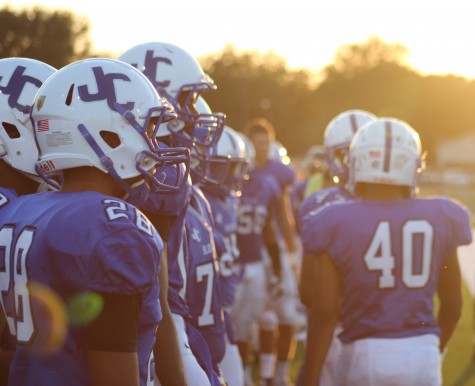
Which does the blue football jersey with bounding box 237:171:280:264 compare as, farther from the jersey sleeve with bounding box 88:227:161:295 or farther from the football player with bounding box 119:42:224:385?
the jersey sleeve with bounding box 88:227:161:295

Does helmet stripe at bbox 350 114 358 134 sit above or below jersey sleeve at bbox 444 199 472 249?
above

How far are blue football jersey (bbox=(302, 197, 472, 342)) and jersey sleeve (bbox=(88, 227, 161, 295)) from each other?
5.69 ft

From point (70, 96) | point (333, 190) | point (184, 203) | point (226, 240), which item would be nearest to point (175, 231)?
point (184, 203)

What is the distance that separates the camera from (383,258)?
4.13 meters

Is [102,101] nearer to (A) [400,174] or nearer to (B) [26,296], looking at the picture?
(B) [26,296]

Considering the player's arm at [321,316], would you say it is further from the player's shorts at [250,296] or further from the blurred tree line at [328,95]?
the blurred tree line at [328,95]

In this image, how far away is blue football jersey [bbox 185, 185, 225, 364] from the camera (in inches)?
159

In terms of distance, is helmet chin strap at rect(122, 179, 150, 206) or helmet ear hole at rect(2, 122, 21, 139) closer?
helmet chin strap at rect(122, 179, 150, 206)

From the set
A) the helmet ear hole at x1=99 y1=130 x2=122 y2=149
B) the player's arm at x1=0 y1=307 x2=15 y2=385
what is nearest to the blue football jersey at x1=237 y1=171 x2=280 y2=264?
the player's arm at x1=0 y1=307 x2=15 y2=385

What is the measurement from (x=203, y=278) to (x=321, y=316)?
22.8 inches

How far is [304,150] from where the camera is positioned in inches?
2542

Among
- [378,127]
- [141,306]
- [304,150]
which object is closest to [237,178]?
[378,127]

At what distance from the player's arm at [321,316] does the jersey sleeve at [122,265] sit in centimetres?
173

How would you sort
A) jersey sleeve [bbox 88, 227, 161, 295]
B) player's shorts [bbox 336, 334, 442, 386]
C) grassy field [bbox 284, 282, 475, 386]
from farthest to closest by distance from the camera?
grassy field [bbox 284, 282, 475, 386] < player's shorts [bbox 336, 334, 442, 386] < jersey sleeve [bbox 88, 227, 161, 295]
